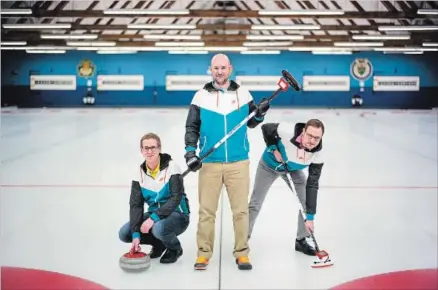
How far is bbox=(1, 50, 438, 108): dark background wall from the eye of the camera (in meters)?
25.4

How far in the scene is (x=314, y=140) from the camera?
3395 mm

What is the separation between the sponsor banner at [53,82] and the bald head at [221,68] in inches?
932

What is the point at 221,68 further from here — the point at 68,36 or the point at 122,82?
the point at 122,82

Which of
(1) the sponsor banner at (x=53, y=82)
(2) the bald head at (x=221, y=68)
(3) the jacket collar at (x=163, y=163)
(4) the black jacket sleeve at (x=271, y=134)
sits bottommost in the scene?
(3) the jacket collar at (x=163, y=163)

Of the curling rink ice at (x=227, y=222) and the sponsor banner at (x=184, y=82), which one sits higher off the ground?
the sponsor banner at (x=184, y=82)

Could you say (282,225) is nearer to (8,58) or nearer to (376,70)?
(376,70)

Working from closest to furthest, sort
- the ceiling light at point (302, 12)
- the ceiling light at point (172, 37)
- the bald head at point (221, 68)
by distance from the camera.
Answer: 1. the bald head at point (221, 68)
2. the ceiling light at point (302, 12)
3. the ceiling light at point (172, 37)

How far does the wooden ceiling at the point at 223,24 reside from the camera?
1445cm

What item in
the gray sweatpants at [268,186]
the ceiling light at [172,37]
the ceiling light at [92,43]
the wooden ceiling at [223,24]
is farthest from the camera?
the ceiling light at [92,43]

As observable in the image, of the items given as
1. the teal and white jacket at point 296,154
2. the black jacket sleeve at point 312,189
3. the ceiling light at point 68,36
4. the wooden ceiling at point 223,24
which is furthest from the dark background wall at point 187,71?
the black jacket sleeve at point 312,189

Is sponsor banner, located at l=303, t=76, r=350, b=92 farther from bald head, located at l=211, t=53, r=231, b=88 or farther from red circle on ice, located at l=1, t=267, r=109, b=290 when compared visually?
red circle on ice, located at l=1, t=267, r=109, b=290

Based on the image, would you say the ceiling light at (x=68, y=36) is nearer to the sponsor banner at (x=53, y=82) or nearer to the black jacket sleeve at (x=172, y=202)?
the sponsor banner at (x=53, y=82)

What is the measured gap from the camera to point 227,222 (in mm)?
4742

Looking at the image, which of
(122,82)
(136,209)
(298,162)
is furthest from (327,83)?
(136,209)
